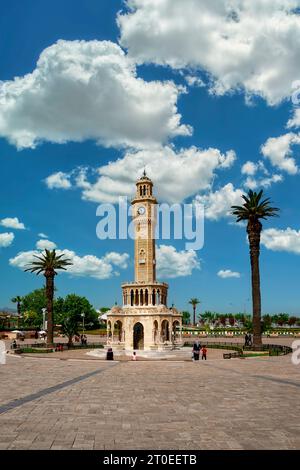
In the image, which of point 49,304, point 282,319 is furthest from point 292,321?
point 49,304

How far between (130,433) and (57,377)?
566 inches

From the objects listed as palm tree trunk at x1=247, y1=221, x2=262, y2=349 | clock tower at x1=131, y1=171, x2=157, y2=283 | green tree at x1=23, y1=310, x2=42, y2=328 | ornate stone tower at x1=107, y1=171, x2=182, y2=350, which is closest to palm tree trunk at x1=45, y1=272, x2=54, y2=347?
ornate stone tower at x1=107, y1=171, x2=182, y2=350

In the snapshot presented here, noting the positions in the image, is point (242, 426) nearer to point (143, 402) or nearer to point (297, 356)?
point (143, 402)

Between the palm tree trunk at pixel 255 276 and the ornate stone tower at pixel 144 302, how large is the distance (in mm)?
16009

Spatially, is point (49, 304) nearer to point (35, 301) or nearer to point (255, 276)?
point (255, 276)

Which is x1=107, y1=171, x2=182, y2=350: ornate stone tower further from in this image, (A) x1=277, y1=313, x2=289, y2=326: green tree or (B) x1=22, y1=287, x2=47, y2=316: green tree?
(A) x1=277, y1=313, x2=289, y2=326: green tree

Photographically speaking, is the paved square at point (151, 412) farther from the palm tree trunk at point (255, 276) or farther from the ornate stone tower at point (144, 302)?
the ornate stone tower at point (144, 302)

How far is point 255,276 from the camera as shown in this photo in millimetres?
46625

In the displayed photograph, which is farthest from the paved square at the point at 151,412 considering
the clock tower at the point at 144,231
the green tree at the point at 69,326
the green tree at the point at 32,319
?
the green tree at the point at 32,319

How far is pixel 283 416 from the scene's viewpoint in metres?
13.7

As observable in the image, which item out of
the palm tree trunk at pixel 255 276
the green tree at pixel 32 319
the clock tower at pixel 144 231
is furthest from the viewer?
the green tree at pixel 32 319

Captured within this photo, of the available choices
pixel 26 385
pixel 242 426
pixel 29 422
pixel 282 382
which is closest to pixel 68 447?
pixel 29 422

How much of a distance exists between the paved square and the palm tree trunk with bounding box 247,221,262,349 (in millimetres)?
20922

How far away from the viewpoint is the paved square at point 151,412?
10.8 metres
